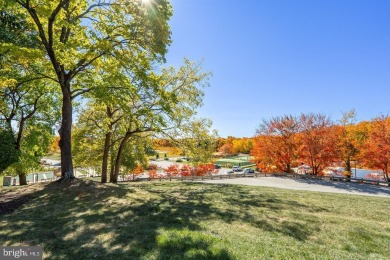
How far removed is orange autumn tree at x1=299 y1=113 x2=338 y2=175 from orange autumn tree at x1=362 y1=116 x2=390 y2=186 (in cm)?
354

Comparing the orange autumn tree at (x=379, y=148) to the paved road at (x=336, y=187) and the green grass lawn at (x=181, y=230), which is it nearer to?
the paved road at (x=336, y=187)

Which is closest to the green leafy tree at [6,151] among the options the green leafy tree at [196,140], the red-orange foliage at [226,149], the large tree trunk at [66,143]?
the large tree trunk at [66,143]

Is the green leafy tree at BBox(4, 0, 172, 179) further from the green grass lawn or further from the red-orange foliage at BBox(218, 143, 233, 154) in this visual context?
the red-orange foliage at BBox(218, 143, 233, 154)

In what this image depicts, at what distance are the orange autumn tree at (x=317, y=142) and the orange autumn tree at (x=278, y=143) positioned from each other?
1389 mm

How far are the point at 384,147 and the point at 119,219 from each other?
30.4 meters

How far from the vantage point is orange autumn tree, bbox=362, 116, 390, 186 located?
26906 mm

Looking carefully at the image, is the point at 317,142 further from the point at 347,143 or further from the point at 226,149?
the point at 226,149

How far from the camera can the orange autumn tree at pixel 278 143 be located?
3506 centimetres

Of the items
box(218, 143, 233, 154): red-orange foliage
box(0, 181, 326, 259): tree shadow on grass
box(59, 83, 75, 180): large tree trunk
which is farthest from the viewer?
box(218, 143, 233, 154): red-orange foliage

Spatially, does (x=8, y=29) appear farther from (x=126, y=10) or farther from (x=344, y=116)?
(x=344, y=116)

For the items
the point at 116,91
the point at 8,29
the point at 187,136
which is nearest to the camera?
the point at 8,29

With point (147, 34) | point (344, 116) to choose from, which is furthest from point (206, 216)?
point (344, 116)

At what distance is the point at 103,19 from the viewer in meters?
13.6

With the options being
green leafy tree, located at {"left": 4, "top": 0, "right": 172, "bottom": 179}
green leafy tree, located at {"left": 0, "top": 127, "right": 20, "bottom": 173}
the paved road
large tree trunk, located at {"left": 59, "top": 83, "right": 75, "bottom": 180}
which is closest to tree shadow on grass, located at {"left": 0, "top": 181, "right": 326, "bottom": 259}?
large tree trunk, located at {"left": 59, "top": 83, "right": 75, "bottom": 180}
